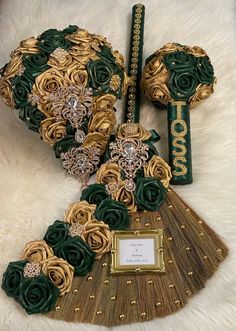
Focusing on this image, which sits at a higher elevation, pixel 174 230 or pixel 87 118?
pixel 87 118

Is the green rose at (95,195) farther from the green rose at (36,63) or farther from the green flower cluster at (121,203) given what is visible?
the green rose at (36,63)

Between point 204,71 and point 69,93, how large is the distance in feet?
0.70

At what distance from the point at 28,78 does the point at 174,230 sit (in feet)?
0.99

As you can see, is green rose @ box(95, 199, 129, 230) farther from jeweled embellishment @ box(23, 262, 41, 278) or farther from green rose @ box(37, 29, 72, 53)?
green rose @ box(37, 29, 72, 53)

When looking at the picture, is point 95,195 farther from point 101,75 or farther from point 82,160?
point 101,75

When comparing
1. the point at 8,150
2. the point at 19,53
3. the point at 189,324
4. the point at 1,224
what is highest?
the point at 19,53

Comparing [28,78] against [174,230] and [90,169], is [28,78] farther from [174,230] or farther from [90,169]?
[174,230]

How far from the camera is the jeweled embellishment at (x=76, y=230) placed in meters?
0.79

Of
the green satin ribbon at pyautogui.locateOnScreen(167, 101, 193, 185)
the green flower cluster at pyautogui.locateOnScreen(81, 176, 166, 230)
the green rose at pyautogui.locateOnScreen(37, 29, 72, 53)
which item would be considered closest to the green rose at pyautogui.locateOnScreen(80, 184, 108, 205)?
the green flower cluster at pyautogui.locateOnScreen(81, 176, 166, 230)

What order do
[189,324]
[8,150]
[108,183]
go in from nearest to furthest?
[189,324] → [108,183] → [8,150]

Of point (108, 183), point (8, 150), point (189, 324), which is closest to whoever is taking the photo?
point (189, 324)

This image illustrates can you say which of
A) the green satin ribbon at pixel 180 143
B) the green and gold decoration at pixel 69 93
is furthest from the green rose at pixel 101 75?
the green satin ribbon at pixel 180 143

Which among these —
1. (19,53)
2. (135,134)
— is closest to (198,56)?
(135,134)

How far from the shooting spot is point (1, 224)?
86 centimetres
